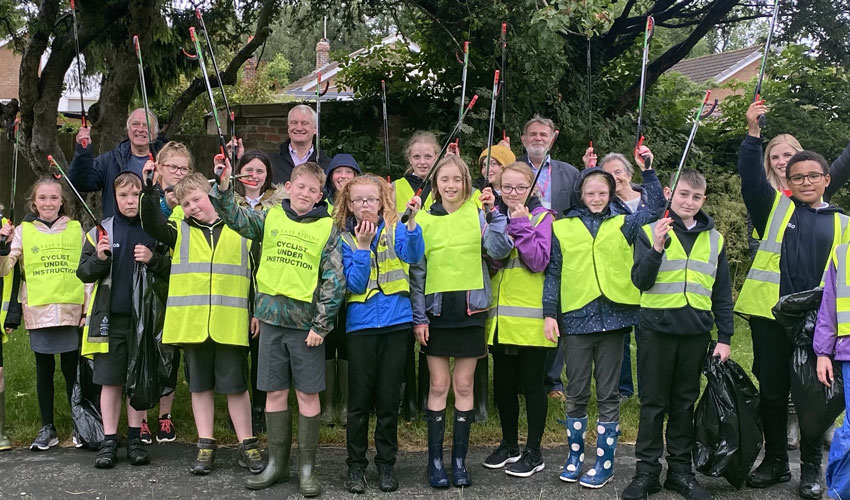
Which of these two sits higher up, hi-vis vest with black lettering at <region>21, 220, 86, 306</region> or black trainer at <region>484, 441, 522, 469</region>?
hi-vis vest with black lettering at <region>21, 220, 86, 306</region>

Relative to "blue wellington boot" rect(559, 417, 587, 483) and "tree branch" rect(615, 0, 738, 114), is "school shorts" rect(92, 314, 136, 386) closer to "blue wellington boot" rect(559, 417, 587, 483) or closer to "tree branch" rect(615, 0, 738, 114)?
"blue wellington boot" rect(559, 417, 587, 483)

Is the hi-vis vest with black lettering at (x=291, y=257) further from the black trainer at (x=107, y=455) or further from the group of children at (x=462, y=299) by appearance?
the black trainer at (x=107, y=455)

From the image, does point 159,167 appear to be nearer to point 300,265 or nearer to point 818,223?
point 300,265

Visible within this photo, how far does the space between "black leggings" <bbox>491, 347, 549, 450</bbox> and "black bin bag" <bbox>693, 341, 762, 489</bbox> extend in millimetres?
876

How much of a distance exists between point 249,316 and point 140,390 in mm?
787

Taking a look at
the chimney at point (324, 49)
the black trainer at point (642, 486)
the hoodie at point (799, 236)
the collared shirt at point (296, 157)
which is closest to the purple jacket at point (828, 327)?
the hoodie at point (799, 236)

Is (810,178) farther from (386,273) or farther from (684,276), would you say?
(386,273)

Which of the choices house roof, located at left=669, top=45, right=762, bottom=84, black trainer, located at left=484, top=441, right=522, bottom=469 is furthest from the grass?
house roof, located at left=669, top=45, right=762, bottom=84

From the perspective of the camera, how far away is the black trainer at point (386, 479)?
421 cm

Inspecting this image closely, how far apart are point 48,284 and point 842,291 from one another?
4.59 meters

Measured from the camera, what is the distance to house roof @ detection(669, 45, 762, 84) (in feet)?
81.8

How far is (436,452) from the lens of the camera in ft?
14.2

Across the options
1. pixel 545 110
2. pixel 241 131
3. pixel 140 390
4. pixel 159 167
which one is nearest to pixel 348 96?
pixel 241 131

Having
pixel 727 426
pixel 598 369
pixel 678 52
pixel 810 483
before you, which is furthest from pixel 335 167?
pixel 678 52
